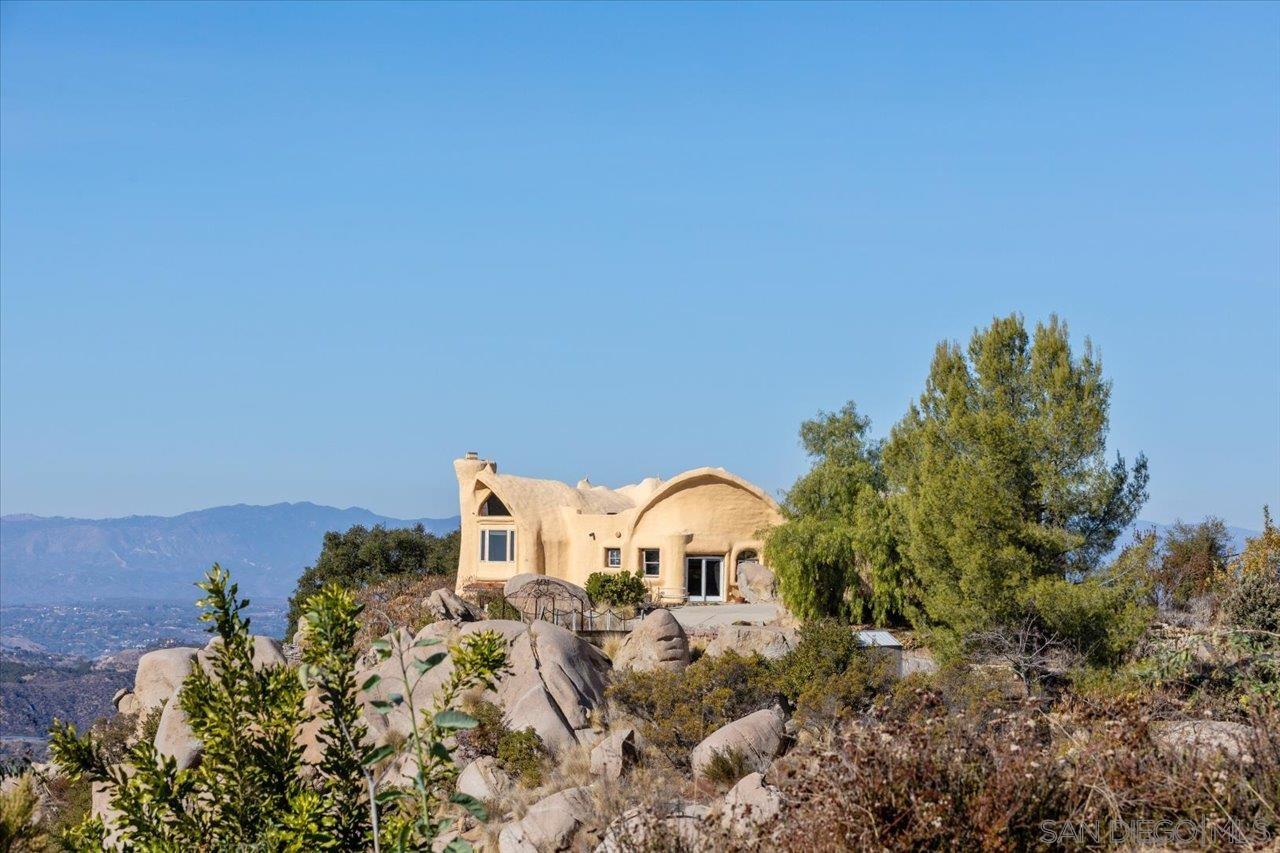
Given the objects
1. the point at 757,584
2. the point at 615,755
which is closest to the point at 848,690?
the point at 615,755

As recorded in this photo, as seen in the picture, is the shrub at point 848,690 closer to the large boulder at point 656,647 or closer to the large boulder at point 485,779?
the large boulder at point 656,647

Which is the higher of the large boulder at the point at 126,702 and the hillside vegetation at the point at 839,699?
the hillside vegetation at the point at 839,699

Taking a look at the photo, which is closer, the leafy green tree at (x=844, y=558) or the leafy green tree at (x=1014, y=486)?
the leafy green tree at (x=1014, y=486)

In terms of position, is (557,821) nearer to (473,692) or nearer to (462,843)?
(473,692)

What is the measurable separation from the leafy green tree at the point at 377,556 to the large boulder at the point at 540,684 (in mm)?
24342

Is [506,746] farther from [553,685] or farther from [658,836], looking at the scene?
[658,836]

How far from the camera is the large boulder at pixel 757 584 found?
40438mm

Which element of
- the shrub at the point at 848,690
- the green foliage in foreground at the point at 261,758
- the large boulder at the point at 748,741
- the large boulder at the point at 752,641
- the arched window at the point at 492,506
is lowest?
the large boulder at the point at 748,741

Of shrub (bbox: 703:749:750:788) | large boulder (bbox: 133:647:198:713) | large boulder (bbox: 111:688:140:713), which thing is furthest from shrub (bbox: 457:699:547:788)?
large boulder (bbox: 111:688:140:713)

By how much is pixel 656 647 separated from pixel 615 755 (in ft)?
20.8

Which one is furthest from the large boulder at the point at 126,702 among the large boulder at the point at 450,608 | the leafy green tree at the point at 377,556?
the leafy green tree at the point at 377,556

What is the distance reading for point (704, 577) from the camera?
42125 mm

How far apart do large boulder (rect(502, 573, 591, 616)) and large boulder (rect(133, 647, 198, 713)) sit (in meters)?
8.74

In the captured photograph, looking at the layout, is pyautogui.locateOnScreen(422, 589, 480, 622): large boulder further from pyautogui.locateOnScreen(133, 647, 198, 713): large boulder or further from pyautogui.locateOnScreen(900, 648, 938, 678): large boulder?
pyautogui.locateOnScreen(900, 648, 938, 678): large boulder
